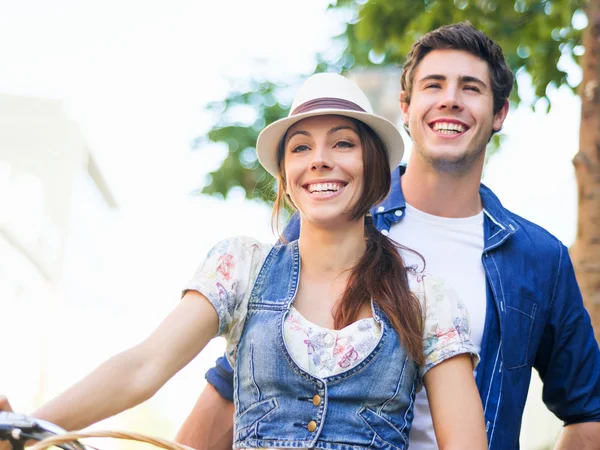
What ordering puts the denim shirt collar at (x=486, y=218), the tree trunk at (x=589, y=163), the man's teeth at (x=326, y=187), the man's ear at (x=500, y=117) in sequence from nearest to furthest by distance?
1. the man's teeth at (x=326, y=187)
2. the denim shirt collar at (x=486, y=218)
3. the man's ear at (x=500, y=117)
4. the tree trunk at (x=589, y=163)

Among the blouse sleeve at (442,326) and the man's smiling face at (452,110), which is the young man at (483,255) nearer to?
the man's smiling face at (452,110)

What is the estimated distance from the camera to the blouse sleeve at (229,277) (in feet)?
8.11

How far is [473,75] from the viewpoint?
3508mm

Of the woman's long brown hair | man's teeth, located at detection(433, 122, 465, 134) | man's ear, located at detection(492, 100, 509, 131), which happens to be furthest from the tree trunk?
the woman's long brown hair

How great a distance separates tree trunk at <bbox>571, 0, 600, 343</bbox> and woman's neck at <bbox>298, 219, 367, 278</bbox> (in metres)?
2.30

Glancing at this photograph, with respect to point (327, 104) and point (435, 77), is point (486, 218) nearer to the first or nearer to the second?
point (435, 77)

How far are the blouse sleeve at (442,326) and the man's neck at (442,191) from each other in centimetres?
88

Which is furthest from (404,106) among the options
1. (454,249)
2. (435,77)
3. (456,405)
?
(456,405)

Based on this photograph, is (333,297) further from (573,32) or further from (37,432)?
(573,32)

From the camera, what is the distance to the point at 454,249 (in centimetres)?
331

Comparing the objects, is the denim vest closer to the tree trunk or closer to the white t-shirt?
the white t-shirt

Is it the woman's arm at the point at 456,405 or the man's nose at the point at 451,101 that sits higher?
the man's nose at the point at 451,101

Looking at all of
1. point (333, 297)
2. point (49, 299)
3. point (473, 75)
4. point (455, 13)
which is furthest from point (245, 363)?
point (49, 299)

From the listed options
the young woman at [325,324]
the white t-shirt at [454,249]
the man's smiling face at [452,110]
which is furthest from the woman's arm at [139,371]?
the man's smiling face at [452,110]
